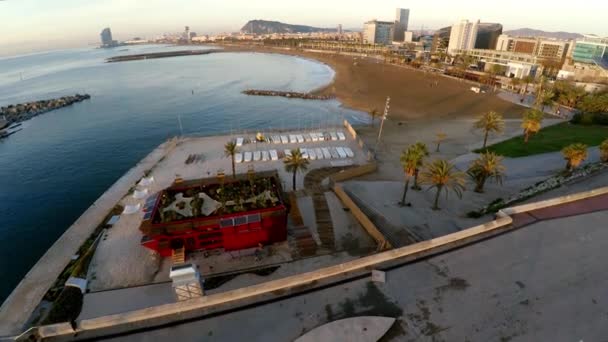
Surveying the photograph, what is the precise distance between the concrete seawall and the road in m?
20.5

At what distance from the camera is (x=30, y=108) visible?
94.9m

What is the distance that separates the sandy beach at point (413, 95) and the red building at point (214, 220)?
59476mm

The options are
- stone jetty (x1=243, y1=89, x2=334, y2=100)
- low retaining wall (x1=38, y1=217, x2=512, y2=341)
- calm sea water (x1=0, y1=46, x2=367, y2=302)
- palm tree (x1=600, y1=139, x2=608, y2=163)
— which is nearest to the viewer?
low retaining wall (x1=38, y1=217, x2=512, y2=341)

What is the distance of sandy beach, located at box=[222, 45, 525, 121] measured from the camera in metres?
84.6

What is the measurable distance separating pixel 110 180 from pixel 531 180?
65.5m

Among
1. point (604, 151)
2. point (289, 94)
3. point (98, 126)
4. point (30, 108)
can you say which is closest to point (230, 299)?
point (604, 151)

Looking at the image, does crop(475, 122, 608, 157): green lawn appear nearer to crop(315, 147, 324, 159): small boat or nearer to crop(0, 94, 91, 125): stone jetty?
crop(315, 147, 324, 159): small boat

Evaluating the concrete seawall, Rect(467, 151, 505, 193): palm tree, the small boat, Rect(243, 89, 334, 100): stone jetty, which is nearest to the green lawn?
Rect(467, 151, 505, 193): palm tree

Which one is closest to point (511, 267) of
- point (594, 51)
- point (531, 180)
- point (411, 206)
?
point (411, 206)

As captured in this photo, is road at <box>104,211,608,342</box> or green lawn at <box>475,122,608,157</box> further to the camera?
green lawn at <box>475,122,608,157</box>

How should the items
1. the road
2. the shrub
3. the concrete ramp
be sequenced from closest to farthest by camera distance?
the concrete ramp < the road < the shrub

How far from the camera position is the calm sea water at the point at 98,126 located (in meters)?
41.5

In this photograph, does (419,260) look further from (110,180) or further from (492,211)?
(110,180)

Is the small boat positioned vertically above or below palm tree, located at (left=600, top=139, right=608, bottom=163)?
below
